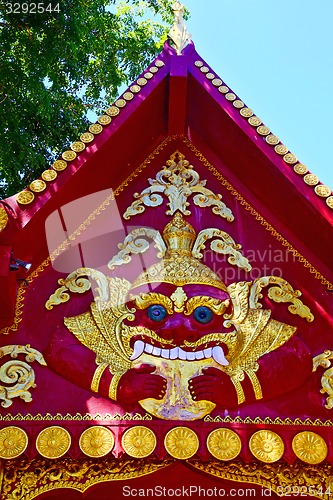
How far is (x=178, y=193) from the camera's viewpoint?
574 centimetres

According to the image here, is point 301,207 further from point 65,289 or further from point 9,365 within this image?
point 9,365

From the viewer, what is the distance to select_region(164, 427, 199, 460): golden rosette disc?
4.14 metres

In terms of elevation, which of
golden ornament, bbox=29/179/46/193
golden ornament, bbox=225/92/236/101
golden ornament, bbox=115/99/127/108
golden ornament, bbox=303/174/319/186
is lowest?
golden ornament, bbox=303/174/319/186

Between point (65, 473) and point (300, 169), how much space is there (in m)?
3.08

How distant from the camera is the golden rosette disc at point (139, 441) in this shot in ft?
13.6

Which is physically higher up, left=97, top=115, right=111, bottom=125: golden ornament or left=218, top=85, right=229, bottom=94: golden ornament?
left=97, top=115, right=111, bottom=125: golden ornament

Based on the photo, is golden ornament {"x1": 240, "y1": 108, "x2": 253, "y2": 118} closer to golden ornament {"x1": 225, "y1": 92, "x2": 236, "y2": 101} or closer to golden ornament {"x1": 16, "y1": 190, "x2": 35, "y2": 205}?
golden ornament {"x1": 225, "y1": 92, "x2": 236, "y2": 101}

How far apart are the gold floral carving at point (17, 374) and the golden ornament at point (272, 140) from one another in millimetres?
2698

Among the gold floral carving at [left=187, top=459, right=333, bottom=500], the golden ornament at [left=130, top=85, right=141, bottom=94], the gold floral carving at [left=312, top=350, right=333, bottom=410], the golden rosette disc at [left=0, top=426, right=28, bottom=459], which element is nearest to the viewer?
the golden rosette disc at [left=0, top=426, right=28, bottom=459]

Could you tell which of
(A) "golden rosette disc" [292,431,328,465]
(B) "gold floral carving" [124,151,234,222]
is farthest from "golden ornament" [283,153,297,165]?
(A) "golden rosette disc" [292,431,328,465]

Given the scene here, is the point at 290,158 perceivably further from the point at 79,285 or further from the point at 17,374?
the point at 17,374

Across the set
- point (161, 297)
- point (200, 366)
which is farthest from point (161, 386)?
point (161, 297)

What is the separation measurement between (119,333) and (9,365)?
855 mm

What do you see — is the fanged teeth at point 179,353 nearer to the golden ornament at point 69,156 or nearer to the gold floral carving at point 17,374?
the gold floral carving at point 17,374
